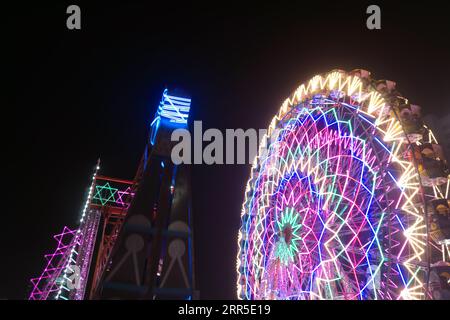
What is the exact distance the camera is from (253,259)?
20.1 metres

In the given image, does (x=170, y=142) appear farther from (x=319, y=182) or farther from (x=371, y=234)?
(x=319, y=182)

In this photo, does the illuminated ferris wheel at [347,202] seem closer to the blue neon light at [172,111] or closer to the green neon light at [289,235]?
the green neon light at [289,235]

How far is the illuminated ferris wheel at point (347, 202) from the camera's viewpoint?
11.1 meters

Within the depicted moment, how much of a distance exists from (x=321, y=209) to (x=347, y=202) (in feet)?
4.76

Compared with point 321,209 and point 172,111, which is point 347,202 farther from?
point 172,111

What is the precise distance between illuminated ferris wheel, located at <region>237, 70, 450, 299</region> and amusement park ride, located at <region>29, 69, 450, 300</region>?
0.13 ft

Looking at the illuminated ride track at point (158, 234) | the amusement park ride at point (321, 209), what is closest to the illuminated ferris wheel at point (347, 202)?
the amusement park ride at point (321, 209)

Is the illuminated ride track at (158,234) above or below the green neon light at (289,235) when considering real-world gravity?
below

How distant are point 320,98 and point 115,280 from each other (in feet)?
40.2

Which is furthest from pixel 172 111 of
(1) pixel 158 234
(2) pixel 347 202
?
(2) pixel 347 202

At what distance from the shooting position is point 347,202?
14.1 m

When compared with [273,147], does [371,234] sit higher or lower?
lower

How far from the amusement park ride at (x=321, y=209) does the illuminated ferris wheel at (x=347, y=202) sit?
41 millimetres
